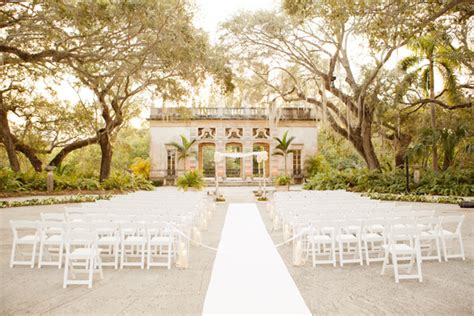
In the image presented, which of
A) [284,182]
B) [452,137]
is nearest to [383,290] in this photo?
[452,137]

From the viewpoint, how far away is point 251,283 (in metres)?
4.32

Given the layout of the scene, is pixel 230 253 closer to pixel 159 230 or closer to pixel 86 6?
pixel 159 230

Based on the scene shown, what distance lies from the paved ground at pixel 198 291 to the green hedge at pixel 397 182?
35.3ft

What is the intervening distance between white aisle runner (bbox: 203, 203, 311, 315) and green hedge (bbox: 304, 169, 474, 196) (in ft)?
36.8

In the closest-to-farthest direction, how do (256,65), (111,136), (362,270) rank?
(362,270) < (256,65) < (111,136)

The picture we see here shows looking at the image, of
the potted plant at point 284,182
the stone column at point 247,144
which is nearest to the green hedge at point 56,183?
the potted plant at point 284,182

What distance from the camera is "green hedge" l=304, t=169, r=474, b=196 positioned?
49.6ft

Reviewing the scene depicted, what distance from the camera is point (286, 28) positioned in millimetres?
15914

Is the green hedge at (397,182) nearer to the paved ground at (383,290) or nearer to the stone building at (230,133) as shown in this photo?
the stone building at (230,133)

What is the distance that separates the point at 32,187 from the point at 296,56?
13500mm

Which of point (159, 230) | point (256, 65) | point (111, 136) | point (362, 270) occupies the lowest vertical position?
point (362, 270)

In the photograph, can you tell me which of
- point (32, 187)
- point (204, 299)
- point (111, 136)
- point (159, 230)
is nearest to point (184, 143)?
point (111, 136)

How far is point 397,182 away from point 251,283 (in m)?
14.3

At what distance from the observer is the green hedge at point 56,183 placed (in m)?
15.9
